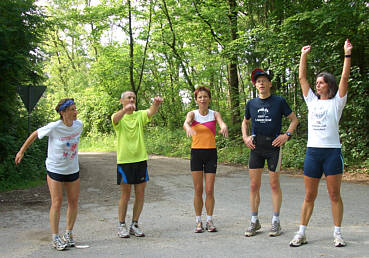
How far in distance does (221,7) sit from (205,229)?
16.2m

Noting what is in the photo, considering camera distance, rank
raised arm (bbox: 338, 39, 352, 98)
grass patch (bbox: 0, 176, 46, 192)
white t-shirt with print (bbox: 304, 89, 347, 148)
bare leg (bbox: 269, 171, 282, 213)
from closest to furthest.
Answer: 1. raised arm (bbox: 338, 39, 352, 98)
2. white t-shirt with print (bbox: 304, 89, 347, 148)
3. bare leg (bbox: 269, 171, 282, 213)
4. grass patch (bbox: 0, 176, 46, 192)

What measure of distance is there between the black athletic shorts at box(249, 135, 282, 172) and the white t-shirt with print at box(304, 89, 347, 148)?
61 cm

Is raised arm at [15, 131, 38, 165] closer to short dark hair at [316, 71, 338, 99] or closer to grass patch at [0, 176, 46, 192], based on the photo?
short dark hair at [316, 71, 338, 99]

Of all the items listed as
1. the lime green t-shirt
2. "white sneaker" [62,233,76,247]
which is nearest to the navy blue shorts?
the lime green t-shirt

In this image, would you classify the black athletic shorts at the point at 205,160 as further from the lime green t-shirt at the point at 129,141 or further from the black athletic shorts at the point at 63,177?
the black athletic shorts at the point at 63,177

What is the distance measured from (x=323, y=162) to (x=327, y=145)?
8.5 inches

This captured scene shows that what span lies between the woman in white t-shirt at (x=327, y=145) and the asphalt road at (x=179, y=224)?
40 cm

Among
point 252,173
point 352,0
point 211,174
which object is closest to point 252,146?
point 252,173

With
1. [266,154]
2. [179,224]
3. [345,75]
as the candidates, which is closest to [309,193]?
[266,154]

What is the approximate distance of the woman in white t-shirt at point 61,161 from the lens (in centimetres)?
472

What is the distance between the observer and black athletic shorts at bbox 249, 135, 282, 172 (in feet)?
16.4

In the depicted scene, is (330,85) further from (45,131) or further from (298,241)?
(45,131)

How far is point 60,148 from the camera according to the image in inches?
187

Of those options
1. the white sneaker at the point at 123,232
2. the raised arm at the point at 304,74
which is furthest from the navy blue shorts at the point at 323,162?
the white sneaker at the point at 123,232
